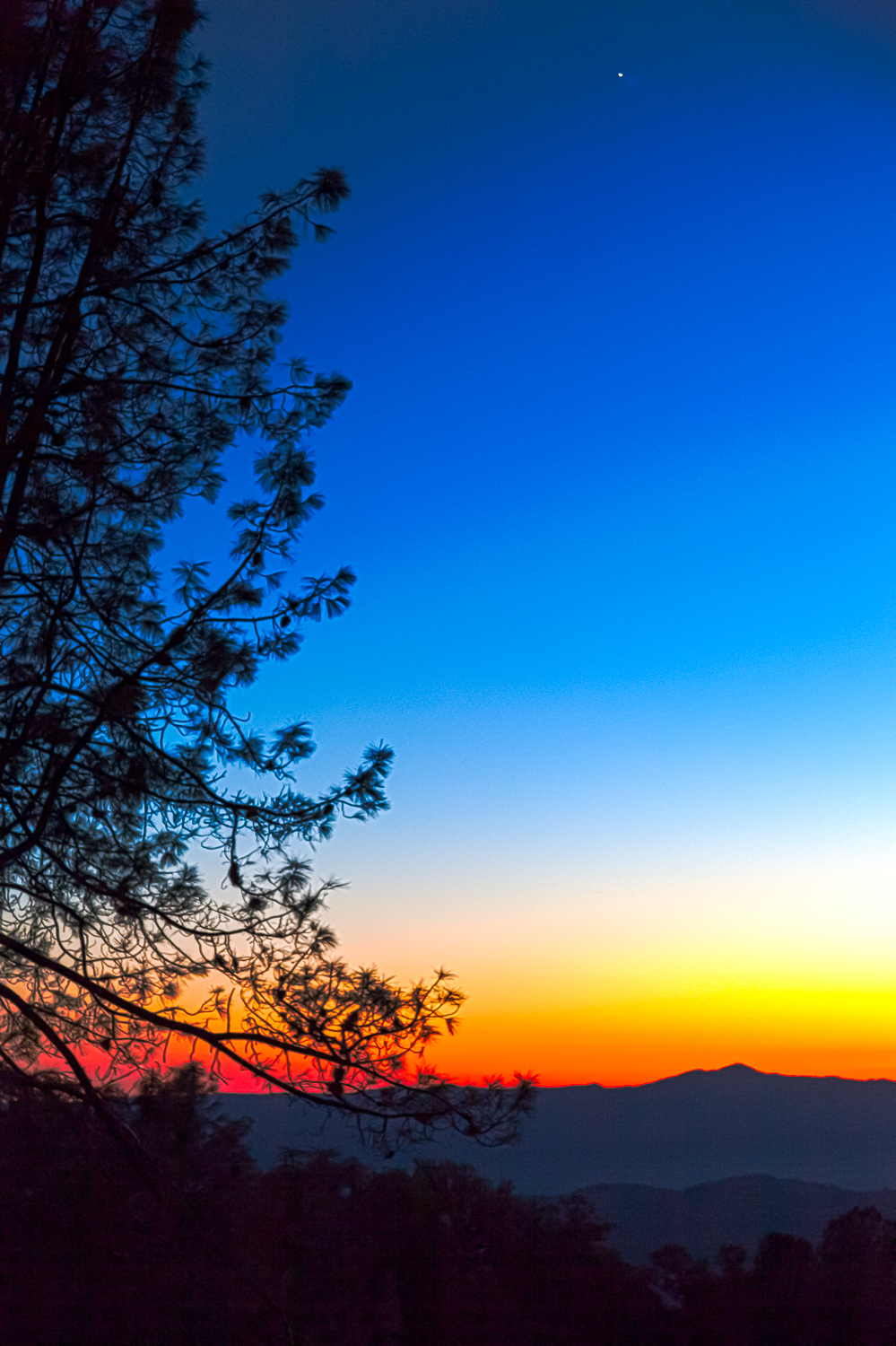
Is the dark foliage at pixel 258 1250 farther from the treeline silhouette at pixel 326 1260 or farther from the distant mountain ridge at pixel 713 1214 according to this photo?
the distant mountain ridge at pixel 713 1214

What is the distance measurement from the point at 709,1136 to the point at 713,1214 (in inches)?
292

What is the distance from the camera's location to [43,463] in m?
4.79

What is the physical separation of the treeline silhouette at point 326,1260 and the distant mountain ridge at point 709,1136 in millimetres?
381

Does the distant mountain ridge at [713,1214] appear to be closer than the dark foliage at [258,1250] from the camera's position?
No

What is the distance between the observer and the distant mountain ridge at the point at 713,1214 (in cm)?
740

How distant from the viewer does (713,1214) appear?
324 inches

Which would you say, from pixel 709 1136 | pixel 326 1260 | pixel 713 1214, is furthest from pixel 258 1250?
pixel 709 1136

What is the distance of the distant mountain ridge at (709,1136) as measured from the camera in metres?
8.78

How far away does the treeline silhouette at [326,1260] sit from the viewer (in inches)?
180

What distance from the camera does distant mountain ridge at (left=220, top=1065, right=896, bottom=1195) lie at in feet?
28.8

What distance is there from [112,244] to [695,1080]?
54.5ft

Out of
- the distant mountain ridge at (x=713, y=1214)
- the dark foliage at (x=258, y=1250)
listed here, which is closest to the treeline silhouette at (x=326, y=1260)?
the dark foliage at (x=258, y=1250)

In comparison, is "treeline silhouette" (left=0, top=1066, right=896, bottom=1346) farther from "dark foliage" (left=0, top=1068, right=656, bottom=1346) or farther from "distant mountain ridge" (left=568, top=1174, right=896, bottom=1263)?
"distant mountain ridge" (left=568, top=1174, right=896, bottom=1263)

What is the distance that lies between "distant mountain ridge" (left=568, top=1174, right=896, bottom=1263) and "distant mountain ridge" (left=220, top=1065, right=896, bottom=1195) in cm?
39
